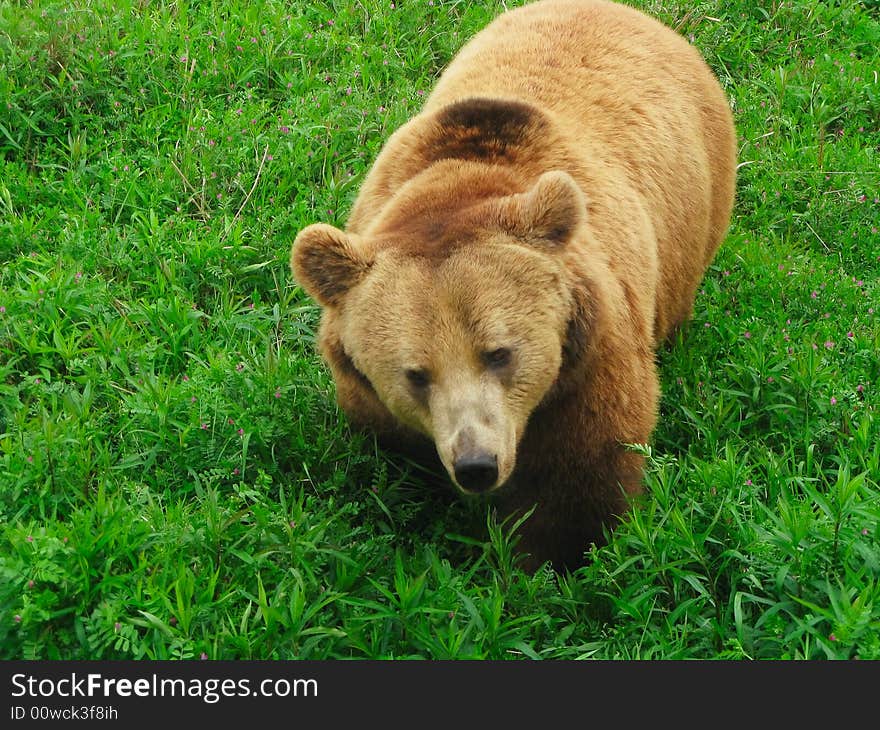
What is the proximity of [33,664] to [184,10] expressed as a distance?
194 inches

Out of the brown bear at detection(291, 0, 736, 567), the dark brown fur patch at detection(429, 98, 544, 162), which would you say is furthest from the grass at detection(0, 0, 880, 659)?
the dark brown fur patch at detection(429, 98, 544, 162)

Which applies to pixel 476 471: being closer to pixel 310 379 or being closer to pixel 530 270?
pixel 530 270

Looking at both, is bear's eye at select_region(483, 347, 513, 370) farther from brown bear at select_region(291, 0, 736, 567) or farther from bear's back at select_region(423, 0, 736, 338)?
bear's back at select_region(423, 0, 736, 338)

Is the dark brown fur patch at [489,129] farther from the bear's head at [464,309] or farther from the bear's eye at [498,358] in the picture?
the bear's eye at [498,358]

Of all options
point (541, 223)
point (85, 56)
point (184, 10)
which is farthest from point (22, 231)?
point (541, 223)

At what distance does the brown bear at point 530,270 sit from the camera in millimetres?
3977

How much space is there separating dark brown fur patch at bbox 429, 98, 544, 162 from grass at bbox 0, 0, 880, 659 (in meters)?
1.23

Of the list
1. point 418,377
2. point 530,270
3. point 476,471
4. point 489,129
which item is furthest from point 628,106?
point 476,471

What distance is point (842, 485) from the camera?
412 centimetres

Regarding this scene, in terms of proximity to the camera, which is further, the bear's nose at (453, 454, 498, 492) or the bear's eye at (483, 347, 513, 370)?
the bear's eye at (483, 347, 513, 370)

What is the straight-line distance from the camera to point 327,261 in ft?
13.7

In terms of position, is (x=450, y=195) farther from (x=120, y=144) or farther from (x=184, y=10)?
(x=184, y=10)

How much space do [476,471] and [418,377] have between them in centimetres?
46

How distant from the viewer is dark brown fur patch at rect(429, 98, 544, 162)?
15.4ft
